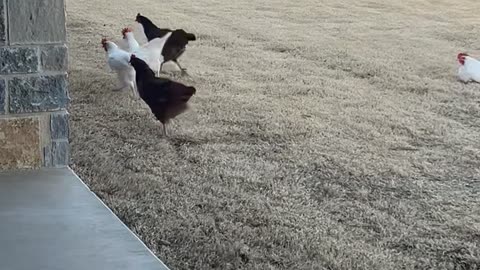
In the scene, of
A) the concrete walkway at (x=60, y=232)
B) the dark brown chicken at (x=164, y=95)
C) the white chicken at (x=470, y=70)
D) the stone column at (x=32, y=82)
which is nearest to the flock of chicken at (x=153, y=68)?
the dark brown chicken at (x=164, y=95)

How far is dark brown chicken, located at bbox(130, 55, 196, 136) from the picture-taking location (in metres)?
3.45

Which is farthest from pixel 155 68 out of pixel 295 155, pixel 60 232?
pixel 60 232

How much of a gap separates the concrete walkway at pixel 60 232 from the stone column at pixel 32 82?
0.48 ft

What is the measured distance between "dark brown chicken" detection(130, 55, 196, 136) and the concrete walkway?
126 centimetres

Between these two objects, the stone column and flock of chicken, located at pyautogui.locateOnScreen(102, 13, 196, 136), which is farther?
flock of chicken, located at pyautogui.locateOnScreen(102, 13, 196, 136)

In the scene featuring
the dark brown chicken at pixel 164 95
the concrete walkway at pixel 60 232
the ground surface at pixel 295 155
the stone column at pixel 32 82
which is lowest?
the ground surface at pixel 295 155

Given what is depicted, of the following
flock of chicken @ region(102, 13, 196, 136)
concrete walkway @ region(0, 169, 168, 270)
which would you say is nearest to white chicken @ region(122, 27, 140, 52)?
flock of chicken @ region(102, 13, 196, 136)

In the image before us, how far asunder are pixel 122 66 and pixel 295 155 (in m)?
1.28

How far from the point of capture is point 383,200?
269 centimetres

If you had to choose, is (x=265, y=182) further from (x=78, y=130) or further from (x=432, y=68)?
(x=432, y=68)

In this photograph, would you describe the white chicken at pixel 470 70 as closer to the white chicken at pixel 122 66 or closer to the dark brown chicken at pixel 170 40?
the dark brown chicken at pixel 170 40

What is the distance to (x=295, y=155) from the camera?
10.3ft

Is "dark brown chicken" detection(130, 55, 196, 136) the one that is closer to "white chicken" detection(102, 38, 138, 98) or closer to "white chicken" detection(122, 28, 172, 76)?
"white chicken" detection(102, 38, 138, 98)

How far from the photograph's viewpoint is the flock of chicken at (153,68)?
348 cm
